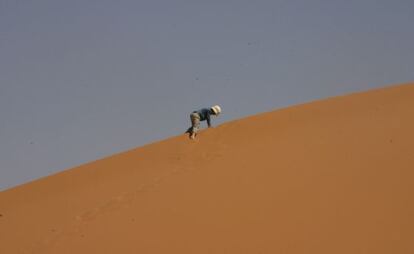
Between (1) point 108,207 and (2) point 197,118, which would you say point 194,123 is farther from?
(1) point 108,207

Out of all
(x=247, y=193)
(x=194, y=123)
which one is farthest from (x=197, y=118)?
(x=247, y=193)

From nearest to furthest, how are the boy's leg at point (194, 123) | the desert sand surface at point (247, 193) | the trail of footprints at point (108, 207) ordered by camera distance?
the desert sand surface at point (247, 193) < the trail of footprints at point (108, 207) < the boy's leg at point (194, 123)

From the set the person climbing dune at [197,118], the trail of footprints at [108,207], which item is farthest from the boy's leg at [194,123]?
the trail of footprints at [108,207]

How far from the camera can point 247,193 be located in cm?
903

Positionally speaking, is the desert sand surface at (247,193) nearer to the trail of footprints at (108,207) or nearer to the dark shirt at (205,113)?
the trail of footprints at (108,207)

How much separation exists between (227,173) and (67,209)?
2839 mm

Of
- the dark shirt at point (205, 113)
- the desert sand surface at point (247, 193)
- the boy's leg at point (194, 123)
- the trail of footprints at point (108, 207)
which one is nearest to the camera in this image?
the desert sand surface at point (247, 193)

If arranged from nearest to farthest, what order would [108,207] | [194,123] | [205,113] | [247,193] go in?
[247,193]
[108,207]
[194,123]
[205,113]

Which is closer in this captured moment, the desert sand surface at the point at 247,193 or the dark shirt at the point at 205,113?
the desert sand surface at the point at 247,193

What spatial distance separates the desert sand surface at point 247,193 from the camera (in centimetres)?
737

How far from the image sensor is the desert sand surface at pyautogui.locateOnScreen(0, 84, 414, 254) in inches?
290

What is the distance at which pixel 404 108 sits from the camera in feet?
41.9

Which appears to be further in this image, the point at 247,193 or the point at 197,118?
the point at 197,118

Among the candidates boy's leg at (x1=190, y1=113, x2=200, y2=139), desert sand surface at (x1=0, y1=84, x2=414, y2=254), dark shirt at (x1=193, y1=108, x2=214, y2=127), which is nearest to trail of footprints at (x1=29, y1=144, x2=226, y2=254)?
desert sand surface at (x1=0, y1=84, x2=414, y2=254)
